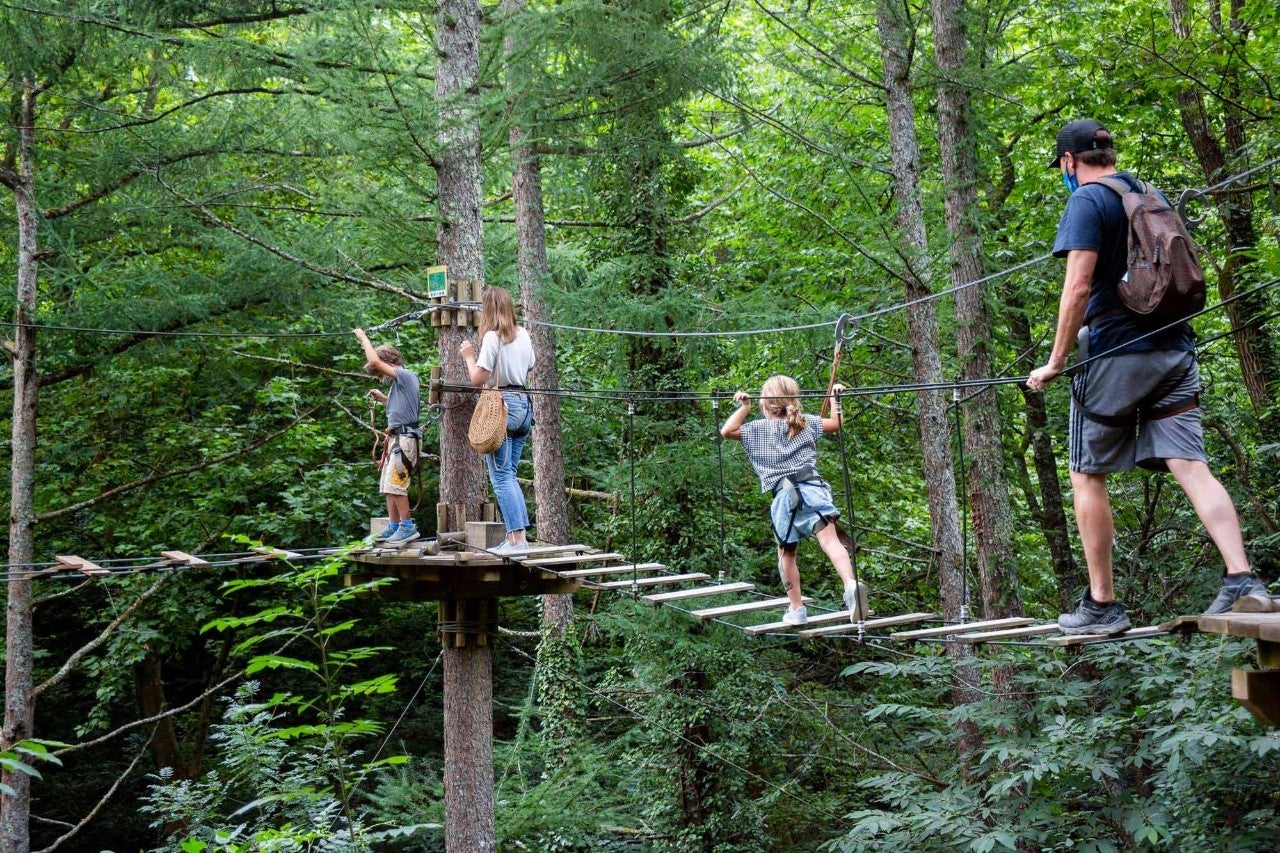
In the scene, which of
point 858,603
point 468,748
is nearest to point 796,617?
point 858,603

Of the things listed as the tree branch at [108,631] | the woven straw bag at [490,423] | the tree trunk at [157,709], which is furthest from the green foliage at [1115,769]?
the tree trunk at [157,709]

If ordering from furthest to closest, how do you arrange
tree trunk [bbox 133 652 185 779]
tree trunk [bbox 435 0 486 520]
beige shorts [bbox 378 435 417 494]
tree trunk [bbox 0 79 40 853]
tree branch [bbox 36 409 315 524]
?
tree trunk [bbox 133 652 185 779]
tree branch [bbox 36 409 315 524]
tree trunk [bbox 0 79 40 853]
tree trunk [bbox 435 0 486 520]
beige shorts [bbox 378 435 417 494]

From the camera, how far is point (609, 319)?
8906 mm

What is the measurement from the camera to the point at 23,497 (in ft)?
28.0

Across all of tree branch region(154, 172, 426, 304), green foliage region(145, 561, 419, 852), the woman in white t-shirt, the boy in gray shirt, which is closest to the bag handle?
the woman in white t-shirt

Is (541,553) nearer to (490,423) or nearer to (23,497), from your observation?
(490,423)

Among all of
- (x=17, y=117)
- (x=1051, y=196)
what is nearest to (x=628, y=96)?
(x=1051, y=196)

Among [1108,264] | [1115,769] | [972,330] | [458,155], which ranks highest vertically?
[458,155]

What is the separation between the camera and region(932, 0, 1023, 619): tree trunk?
733cm

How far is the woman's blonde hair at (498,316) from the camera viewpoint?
538 centimetres

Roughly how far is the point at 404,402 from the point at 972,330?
3.98 m

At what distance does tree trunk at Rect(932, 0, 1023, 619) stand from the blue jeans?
339 centimetres

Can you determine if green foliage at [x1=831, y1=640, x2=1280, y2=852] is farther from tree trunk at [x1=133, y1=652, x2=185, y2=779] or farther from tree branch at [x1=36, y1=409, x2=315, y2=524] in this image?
tree trunk at [x1=133, y1=652, x2=185, y2=779]

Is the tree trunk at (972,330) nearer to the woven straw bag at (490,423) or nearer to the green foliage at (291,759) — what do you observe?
the woven straw bag at (490,423)
